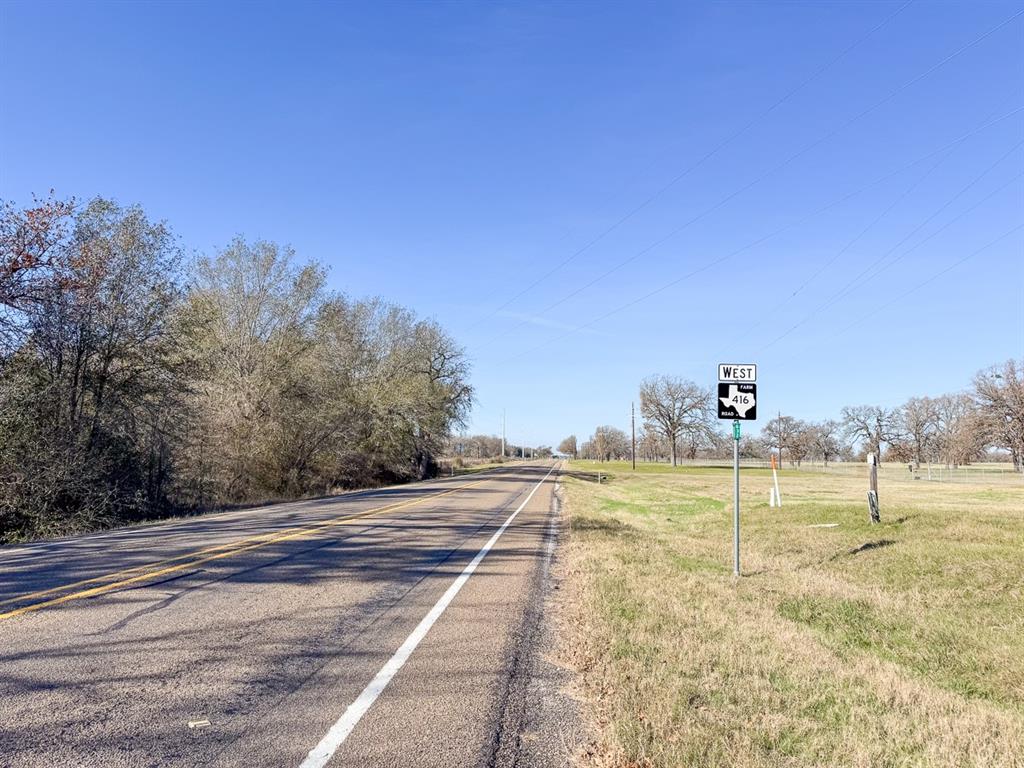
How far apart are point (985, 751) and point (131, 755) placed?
5002 mm

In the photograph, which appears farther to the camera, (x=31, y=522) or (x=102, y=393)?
(x=102, y=393)

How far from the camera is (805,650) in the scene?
6062 mm

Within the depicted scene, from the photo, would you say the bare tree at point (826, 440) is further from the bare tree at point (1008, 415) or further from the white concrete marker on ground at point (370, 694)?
the white concrete marker on ground at point (370, 694)

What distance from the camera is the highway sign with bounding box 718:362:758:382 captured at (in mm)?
9961

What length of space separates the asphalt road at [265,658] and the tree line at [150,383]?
8.74m

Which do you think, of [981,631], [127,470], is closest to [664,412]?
[127,470]

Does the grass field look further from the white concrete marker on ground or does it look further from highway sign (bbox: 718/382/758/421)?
highway sign (bbox: 718/382/758/421)

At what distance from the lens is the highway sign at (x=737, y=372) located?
392 inches

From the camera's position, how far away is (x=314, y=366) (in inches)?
1273

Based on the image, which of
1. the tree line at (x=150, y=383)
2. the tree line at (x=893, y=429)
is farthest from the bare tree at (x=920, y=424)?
the tree line at (x=150, y=383)

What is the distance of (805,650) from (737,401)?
4.56 metres

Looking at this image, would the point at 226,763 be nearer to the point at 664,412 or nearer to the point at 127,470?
the point at 127,470

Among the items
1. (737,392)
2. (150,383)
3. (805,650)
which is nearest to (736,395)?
(737,392)

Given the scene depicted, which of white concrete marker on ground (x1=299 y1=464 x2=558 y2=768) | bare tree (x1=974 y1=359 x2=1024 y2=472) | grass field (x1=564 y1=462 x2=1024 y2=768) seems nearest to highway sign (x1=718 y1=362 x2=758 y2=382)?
grass field (x1=564 y1=462 x2=1024 y2=768)
